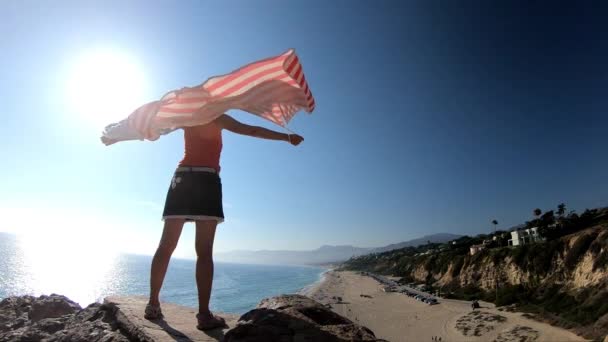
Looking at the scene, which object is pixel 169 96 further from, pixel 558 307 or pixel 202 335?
pixel 558 307

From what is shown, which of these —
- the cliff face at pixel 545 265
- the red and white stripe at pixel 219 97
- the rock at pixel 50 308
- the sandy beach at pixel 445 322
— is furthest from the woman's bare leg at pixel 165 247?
the cliff face at pixel 545 265

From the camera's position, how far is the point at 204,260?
3.31m

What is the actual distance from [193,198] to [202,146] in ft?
1.75

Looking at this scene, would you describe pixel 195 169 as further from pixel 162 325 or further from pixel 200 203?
pixel 162 325

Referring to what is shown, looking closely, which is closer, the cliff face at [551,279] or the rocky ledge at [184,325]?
the rocky ledge at [184,325]

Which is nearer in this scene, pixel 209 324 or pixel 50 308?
pixel 209 324

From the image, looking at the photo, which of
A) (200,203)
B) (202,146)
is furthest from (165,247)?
(202,146)

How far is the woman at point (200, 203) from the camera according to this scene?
330cm

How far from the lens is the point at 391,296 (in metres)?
57.5

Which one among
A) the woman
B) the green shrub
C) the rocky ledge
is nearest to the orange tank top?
the woman

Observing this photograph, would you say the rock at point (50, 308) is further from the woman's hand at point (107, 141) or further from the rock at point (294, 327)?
the rock at point (294, 327)

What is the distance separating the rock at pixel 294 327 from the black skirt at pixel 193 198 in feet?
3.36

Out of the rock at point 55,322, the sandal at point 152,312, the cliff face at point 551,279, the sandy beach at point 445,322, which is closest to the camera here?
the rock at point 55,322

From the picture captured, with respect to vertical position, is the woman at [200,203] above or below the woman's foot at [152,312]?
above
